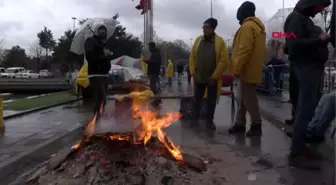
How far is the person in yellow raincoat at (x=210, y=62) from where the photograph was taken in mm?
7809

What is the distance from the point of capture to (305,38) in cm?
512

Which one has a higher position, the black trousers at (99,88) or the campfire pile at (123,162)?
the black trousers at (99,88)

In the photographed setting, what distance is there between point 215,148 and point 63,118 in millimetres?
5389

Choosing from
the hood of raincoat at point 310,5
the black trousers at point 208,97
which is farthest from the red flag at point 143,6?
the hood of raincoat at point 310,5

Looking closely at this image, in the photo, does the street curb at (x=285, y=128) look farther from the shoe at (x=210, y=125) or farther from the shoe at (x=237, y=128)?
the shoe at (x=210, y=125)

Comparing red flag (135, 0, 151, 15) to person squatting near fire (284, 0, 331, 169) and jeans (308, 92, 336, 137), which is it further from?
person squatting near fire (284, 0, 331, 169)

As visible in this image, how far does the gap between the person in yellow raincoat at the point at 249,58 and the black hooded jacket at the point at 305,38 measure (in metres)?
1.61

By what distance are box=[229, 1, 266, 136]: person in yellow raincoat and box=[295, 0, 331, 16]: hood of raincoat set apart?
5.35 feet

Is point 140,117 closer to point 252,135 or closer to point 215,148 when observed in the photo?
point 215,148

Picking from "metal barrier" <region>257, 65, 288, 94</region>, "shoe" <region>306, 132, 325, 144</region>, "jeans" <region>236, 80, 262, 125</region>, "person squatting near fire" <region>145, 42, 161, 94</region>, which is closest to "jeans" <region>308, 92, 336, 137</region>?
"shoe" <region>306, 132, 325, 144</region>

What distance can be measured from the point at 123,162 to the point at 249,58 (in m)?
3.48

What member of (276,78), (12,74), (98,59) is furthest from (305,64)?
(12,74)

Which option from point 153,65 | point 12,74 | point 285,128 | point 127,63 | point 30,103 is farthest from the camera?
point 12,74

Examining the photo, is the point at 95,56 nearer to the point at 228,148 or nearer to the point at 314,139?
the point at 228,148
